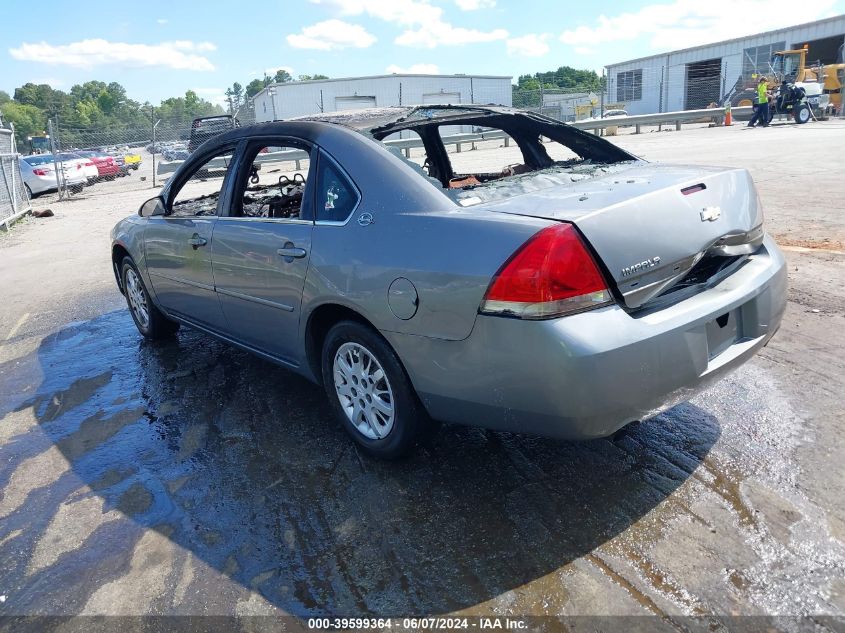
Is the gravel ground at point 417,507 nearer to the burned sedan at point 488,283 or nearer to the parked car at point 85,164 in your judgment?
the burned sedan at point 488,283

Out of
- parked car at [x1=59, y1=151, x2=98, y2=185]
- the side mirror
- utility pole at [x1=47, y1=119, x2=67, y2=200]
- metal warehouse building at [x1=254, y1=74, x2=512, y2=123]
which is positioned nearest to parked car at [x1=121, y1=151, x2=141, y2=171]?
metal warehouse building at [x1=254, y1=74, x2=512, y2=123]

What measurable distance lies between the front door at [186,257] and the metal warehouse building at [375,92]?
36.0 metres

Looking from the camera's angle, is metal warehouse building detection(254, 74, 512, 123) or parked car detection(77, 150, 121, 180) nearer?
parked car detection(77, 150, 121, 180)

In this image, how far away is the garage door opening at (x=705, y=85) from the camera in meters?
43.9

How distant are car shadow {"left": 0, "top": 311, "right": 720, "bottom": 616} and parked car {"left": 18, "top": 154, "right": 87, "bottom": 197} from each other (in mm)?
20201

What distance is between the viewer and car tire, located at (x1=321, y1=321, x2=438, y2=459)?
3004 mm

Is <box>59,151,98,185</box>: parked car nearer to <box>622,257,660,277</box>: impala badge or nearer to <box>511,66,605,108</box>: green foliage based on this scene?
<box>622,257,660,277</box>: impala badge

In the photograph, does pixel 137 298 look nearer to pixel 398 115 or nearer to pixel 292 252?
pixel 292 252

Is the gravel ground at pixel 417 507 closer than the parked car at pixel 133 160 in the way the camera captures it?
Yes

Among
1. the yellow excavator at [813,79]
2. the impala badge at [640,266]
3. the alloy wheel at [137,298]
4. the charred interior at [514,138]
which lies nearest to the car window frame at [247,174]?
the charred interior at [514,138]

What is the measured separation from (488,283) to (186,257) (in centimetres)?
272

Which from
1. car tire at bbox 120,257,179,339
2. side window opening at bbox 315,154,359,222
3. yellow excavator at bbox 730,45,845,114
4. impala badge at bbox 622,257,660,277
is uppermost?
yellow excavator at bbox 730,45,845,114

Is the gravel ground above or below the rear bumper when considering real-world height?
below

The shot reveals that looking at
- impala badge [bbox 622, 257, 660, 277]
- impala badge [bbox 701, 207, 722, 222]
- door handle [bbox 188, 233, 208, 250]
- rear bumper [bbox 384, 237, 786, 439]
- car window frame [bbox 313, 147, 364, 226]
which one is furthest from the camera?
door handle [bbox 188, 233, 208, 250]
